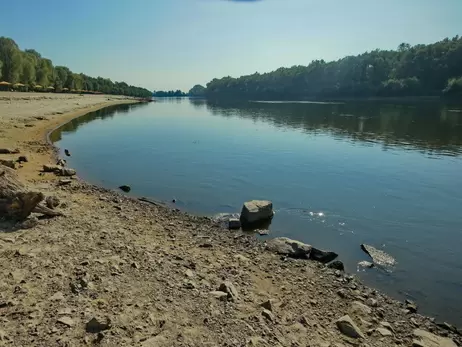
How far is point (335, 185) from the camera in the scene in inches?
950

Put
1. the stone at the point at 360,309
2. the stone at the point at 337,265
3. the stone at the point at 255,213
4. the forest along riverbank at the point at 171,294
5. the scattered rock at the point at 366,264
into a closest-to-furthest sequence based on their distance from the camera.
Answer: the forest along riverbank at the point at 171,294 < the stone at the point at 360,309 < the stone at the point at 337,265 < the scattered rock at the point at 366,264 < the stone at the point at 255,213

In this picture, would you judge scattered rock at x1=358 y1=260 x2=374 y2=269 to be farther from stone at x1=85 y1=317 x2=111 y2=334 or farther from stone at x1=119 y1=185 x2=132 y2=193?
stone at x1=119 y1=185 x2=132 y2=193

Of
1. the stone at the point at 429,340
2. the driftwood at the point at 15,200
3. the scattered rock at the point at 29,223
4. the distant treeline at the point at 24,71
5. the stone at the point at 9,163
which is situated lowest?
the stone at the point at 429,340

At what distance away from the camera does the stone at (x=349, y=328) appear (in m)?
8.26

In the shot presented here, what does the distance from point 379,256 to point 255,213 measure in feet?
18.8

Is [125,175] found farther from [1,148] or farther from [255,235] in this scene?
[255,235]

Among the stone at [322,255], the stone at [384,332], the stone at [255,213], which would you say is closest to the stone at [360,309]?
the stone at [384,332]

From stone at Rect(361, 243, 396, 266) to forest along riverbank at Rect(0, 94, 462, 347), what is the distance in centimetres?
228

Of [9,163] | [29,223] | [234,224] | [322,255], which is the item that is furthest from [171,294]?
[9,163]

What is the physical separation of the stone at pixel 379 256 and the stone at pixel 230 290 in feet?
23.1

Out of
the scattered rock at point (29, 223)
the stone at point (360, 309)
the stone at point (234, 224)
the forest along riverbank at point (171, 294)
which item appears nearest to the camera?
the forest along riverbank at point (171, 294)

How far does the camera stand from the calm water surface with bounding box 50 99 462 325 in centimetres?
1349

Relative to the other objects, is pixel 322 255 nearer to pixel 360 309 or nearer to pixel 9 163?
pixel 360 309

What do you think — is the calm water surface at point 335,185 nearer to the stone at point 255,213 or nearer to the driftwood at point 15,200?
the stone at point 255,213
